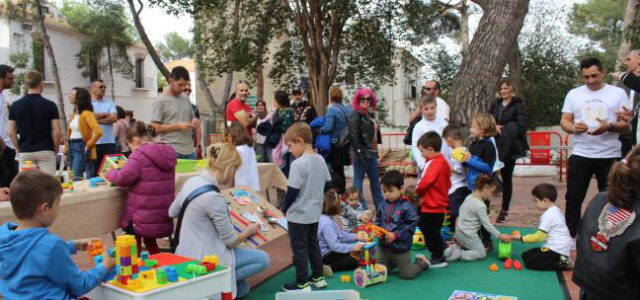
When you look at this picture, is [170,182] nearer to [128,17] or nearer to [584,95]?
[584,95]

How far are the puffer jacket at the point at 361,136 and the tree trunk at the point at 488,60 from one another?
1489mm

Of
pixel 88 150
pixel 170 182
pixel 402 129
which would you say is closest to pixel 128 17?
pixel 402 129

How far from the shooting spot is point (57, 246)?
2721mm

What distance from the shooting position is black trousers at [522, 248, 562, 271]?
533 cm

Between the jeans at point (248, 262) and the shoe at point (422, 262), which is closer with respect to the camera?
the jeans at point (248, 262)

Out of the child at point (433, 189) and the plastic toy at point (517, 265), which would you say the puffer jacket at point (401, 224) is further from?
the plastic toy at point (517, 265)

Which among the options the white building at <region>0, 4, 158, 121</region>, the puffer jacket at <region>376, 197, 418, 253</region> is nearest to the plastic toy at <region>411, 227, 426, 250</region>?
the puffer jacket at <region>376, 197, 418, 253</region>

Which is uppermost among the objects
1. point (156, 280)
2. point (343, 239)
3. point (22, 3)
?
point (22, 3)

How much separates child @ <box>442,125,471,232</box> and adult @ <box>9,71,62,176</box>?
4.28 metres

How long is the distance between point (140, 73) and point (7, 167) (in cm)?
3637

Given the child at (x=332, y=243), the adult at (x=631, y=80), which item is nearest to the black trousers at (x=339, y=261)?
the child at (x=332, y=243)

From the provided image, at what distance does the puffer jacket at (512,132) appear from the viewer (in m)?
7.40

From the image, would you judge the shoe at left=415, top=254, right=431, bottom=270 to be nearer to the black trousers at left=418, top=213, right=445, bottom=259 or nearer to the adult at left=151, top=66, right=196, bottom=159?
the black trousers at left=418, top=213, right=445, bottom=259

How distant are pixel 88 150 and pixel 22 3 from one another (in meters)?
24.6
